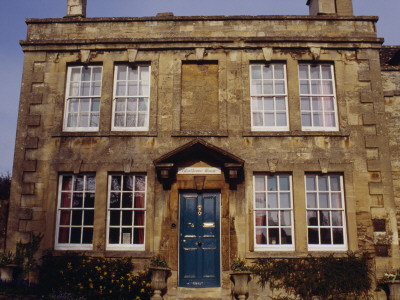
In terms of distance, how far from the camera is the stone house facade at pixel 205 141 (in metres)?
9.84

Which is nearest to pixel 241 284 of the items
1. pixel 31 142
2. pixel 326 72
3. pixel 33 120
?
pixel 326 72

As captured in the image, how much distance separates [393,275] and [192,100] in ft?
22.3

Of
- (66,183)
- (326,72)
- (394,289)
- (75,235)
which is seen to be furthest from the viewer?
(326,72)

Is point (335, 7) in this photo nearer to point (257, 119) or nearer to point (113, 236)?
point (257, 119)

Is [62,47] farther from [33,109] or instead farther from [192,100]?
[192,100]

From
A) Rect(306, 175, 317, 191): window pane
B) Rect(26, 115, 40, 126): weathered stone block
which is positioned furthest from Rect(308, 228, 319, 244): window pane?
Rect(26, 115, 40, 126): weathered stone block

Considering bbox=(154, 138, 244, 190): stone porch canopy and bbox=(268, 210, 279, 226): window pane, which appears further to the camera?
bbox=(268, 210, 279, 226): window pane

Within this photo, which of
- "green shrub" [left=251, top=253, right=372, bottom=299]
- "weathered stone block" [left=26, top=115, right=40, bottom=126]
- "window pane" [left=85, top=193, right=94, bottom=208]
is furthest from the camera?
"weathered stone block" [left=26, top=115, right=40, bottom=126]

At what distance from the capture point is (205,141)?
999 cm

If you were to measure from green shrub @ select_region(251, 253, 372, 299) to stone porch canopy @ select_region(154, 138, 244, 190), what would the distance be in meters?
2.24

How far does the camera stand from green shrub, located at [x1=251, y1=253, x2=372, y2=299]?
9.23 metres

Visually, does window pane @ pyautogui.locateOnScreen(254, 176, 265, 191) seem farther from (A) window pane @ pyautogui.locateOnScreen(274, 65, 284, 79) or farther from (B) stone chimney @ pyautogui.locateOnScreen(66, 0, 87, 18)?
(B) stone chimney @ pyautogui.locateOnScreen(66, 0, 87, 18)

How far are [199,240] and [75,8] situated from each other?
795cm

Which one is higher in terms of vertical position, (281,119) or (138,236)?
(281,119)
